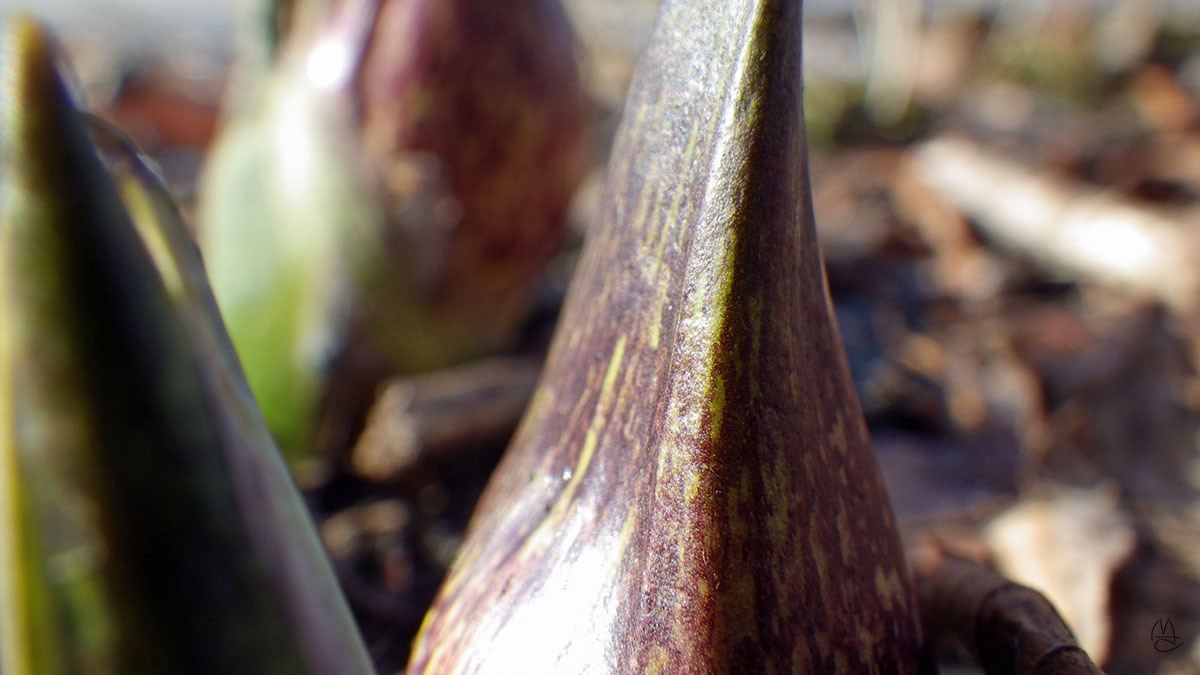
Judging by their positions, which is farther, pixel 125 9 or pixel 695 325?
pixel 125 9

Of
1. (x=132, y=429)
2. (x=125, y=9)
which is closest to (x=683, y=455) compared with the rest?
(x=132, y=429)

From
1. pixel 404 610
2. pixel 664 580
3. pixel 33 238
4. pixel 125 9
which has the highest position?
pixel 125 9

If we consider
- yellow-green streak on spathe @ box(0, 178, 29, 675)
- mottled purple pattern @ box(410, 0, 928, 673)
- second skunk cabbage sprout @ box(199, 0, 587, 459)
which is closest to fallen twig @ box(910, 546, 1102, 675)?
mottled purple pattern @ box(410, 0, 928, 673)

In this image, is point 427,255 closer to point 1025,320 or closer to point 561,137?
point 561,137

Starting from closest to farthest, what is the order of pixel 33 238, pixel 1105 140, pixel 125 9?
1. pixel 33 238
2. pixel 1105 140
3. pixel 125 9

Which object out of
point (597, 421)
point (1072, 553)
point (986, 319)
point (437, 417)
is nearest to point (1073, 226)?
point (986, 319)
